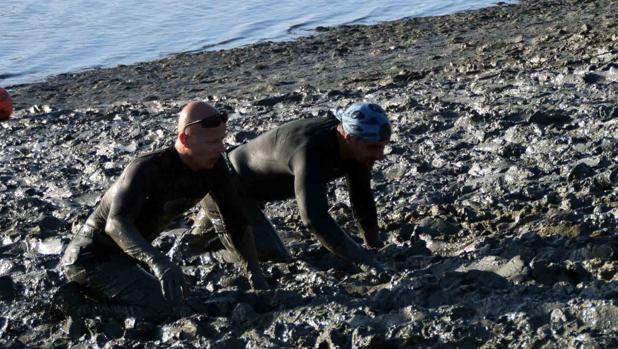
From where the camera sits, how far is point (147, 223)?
681 centimetres

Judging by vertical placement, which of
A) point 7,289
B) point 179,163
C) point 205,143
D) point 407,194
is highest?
point 205,143

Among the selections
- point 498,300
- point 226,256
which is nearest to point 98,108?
point 226,256

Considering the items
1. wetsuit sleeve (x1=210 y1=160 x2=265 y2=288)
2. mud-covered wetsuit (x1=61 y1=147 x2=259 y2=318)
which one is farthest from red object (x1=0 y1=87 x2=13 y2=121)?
wetsuit sleeve (x1=210 y1=160 x2=265 y2=288)

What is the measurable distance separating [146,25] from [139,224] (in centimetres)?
1902

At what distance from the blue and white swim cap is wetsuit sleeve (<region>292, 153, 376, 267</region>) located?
0.33 m

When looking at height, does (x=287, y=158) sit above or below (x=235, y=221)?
above

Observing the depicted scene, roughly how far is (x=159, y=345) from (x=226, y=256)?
1.61 m

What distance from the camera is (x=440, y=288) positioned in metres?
6.30

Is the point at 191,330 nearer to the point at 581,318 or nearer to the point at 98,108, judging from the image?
the point at 581,318

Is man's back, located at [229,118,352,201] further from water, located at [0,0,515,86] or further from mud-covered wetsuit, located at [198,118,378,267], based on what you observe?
water, located at [0,0,515,86]

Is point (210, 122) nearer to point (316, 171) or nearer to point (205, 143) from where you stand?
point (205, 143)

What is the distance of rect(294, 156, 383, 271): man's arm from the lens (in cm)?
695

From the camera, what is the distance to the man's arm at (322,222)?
22.8 feet

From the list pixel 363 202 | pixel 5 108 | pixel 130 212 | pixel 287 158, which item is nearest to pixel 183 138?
pixel 130 212
